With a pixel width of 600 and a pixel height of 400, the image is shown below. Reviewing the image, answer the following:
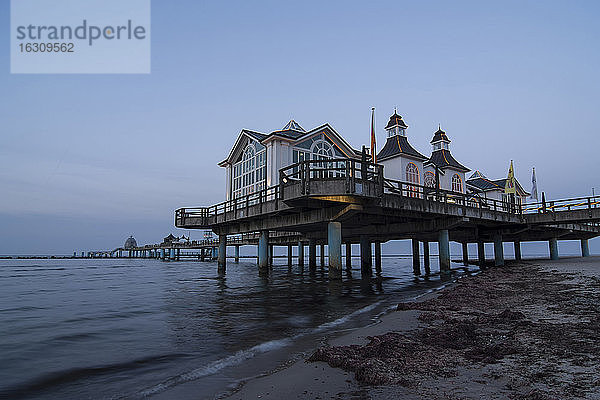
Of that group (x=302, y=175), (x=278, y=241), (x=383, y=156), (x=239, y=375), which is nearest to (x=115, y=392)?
(x=239, y=375)

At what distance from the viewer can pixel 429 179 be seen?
1822 inches

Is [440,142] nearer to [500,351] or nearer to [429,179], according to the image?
[429,179]

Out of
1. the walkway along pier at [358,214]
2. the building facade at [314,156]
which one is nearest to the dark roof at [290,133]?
the building facade at [314,156]

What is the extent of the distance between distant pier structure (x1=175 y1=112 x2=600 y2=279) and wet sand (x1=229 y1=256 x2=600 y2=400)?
11459 millimetres

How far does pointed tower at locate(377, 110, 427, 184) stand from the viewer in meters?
42.2

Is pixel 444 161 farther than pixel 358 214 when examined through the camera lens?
Yes

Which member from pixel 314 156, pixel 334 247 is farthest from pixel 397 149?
pixel 334 247

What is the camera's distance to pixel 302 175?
20.7m

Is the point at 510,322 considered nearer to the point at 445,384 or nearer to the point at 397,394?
the point at 445,384

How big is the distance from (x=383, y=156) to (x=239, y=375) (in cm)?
4082

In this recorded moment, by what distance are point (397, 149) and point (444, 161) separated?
1022 centimetres

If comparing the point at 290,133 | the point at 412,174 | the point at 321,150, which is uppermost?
the point at 290,133

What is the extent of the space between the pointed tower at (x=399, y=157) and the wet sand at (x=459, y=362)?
34.3m

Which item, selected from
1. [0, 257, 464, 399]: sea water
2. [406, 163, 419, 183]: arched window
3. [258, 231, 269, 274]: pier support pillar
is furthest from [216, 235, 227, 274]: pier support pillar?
[406, 163, 419, 183]: arched window
